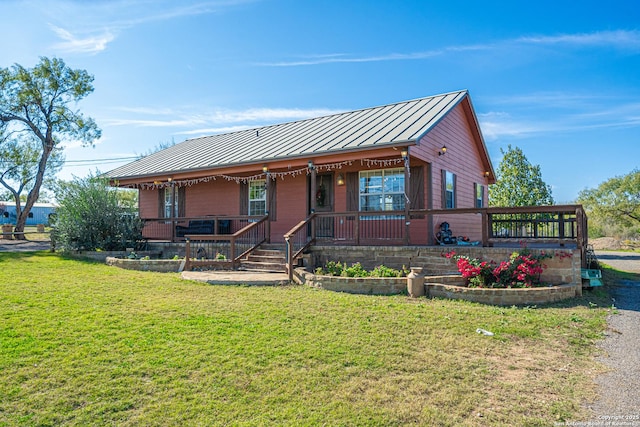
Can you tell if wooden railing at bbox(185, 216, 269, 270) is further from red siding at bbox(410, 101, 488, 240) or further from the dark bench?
red siding at bbox(410, 101, 488, 240)

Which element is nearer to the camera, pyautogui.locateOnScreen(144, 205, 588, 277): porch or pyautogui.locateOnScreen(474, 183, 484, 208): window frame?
pyautogui.locateOnScreen(144, 205, 588, 277): porch

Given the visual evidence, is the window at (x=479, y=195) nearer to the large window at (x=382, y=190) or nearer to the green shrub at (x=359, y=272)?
the large window at (x=382, y=190)

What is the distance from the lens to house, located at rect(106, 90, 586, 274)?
10.7 meters

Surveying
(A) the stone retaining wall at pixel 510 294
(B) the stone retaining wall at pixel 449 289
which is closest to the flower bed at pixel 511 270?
(B) the stone retaining wall at pixel 449 289

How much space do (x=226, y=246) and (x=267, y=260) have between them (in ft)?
7.57

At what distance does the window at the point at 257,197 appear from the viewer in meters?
14.5

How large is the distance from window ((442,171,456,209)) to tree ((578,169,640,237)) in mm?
26147

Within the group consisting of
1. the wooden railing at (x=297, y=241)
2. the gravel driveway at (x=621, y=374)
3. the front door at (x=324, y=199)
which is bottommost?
the gravel driveway at (x=621, y=374)

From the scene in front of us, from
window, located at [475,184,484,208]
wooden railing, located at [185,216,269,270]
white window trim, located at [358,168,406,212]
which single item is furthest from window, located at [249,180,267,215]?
window, located at [475,184,484,208]

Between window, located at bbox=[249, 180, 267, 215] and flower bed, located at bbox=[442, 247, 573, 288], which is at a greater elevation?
window, located at bbox=[249, 180, 267, 215]

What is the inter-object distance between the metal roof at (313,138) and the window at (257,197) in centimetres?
123

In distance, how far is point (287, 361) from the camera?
4.55 meters

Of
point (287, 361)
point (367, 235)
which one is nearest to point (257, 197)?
point (367, 235)

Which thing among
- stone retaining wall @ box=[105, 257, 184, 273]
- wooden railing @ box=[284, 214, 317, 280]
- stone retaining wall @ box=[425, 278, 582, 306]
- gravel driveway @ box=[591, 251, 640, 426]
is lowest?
gravel driveway @ box=[591, 251, 640, 426]
